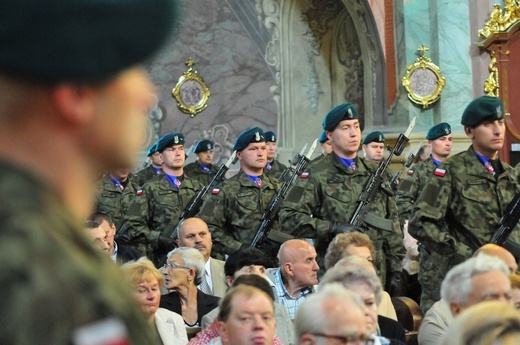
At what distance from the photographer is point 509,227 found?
5.84m

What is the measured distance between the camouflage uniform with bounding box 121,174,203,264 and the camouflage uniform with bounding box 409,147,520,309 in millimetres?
3661

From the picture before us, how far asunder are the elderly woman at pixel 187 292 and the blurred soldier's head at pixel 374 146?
191 inches

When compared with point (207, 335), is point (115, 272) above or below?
above

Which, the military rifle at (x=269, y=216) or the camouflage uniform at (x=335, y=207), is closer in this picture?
the camouflage uniform at (x=335, y=207)

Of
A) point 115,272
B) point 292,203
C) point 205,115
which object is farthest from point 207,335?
point 205,115

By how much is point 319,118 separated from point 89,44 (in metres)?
13.5

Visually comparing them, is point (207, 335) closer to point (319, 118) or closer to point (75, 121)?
point (75, 121)

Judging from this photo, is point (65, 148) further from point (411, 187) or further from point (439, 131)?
point (439, 131)

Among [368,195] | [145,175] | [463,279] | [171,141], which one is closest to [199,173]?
[145,175]

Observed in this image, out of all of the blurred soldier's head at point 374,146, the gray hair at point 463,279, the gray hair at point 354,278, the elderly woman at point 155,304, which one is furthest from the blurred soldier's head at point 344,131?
the blurred soldier's head at point 374,146

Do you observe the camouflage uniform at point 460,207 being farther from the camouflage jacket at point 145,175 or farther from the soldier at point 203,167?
the camouflage jacket at point 145,175

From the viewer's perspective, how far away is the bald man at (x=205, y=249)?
24.0 ft

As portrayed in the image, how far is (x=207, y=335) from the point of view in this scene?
4168mm

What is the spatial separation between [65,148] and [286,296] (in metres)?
5.27
